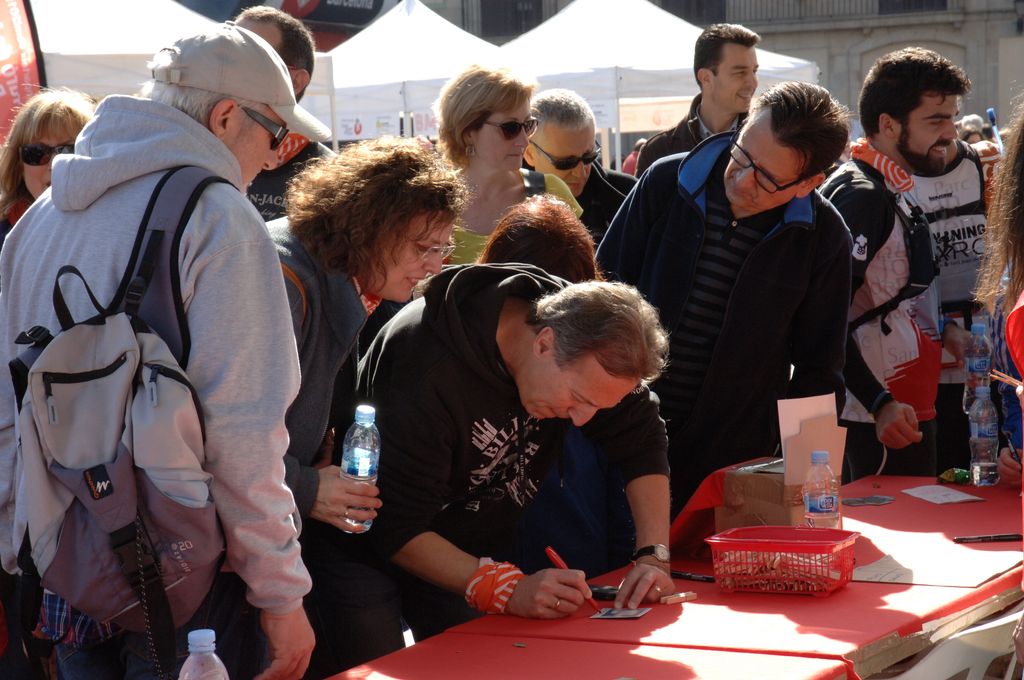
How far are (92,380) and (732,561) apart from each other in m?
1.19

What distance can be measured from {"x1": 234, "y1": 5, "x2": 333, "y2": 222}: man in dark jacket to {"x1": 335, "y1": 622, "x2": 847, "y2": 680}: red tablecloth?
169cm

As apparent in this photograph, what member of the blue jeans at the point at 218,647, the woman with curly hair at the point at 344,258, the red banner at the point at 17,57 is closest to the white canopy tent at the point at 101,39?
the red banner at the point at 17,57

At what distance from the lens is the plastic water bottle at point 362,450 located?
81.3 inches

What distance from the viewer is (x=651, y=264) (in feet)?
10.1

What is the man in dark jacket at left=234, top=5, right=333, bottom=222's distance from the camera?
3.38 m

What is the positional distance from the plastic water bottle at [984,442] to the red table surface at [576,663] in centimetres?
146

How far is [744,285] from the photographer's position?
2.93 meters

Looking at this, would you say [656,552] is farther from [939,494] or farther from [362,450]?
[939,494]

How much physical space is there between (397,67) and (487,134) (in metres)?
6.81

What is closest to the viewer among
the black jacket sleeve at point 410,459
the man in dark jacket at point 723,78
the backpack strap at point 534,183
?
the black jacket sleeve at point 410,459

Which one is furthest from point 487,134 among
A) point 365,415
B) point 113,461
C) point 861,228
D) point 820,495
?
point 113,461

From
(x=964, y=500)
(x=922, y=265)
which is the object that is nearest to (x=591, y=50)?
(x=922, y=265)

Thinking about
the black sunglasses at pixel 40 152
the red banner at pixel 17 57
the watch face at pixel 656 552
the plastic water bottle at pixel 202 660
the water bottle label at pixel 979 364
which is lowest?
the watch face at pixel 656 552

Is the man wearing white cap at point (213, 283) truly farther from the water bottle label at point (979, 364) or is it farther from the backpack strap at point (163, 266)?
the water bottle label at point (979, 364)
